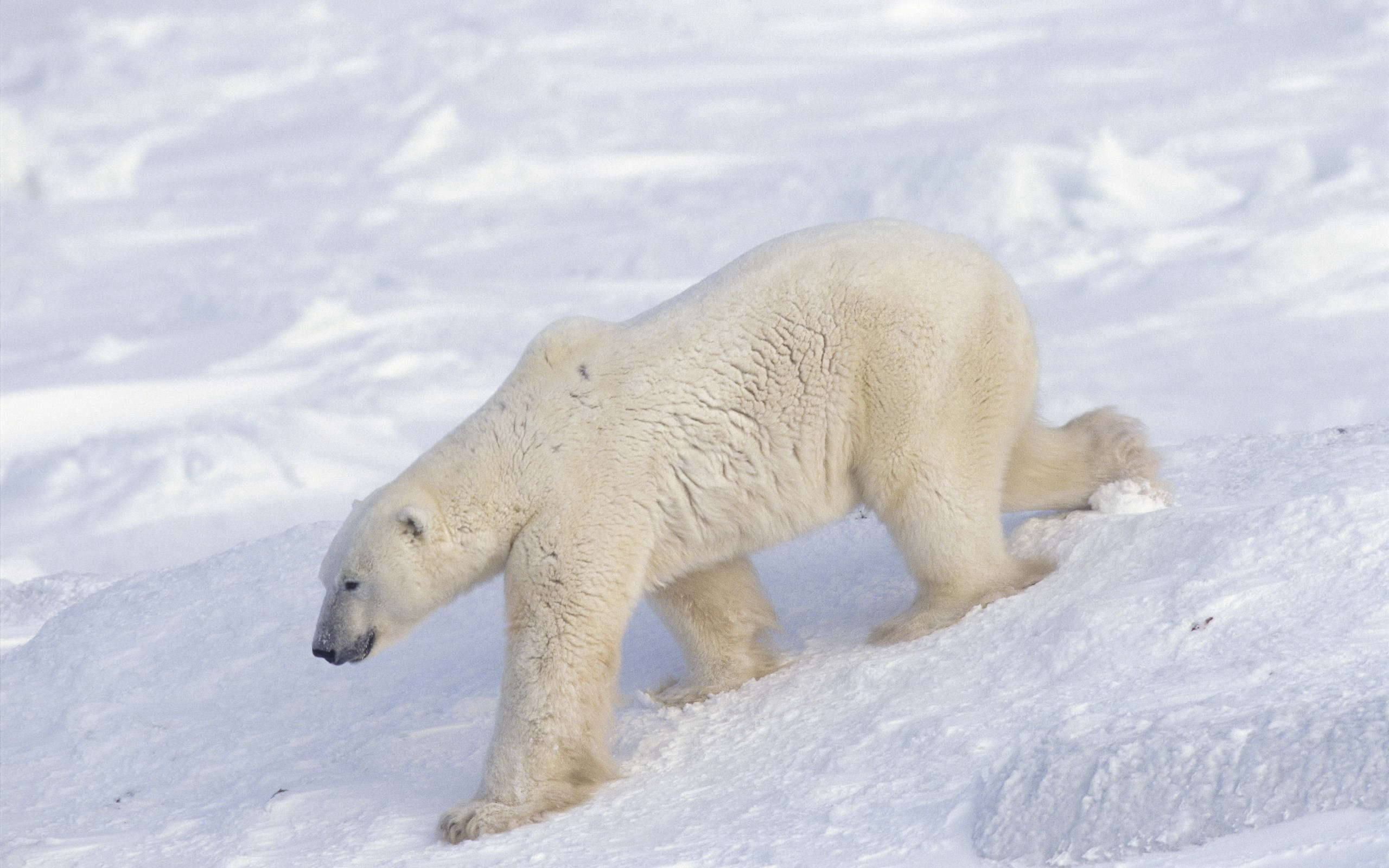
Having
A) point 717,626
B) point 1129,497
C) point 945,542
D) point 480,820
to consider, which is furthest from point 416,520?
point 1129,497

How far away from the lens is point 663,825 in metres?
3.43

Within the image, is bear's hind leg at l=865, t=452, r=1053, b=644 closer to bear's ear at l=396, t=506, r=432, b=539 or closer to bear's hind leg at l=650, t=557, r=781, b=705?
bear's hind leg at l=650, t=557, r=781, b=705

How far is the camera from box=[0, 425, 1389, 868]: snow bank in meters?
2.77

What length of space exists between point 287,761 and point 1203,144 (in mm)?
13721

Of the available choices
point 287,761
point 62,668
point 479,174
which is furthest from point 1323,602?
point 479,174

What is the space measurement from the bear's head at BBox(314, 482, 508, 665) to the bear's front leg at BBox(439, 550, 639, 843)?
0.69 ft

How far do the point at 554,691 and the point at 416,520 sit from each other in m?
0.61

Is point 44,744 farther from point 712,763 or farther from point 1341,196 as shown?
point 1341,196

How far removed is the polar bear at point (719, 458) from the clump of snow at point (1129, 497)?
52cm

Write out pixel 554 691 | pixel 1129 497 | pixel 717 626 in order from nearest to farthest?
pixel 554 691
pixel 717 626
pixel 1129 497

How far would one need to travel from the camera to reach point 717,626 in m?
4.40

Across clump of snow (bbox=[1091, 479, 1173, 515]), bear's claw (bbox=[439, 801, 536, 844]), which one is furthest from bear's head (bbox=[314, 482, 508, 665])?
clump of snow (bbox=[1091, 479, 1173, 515])

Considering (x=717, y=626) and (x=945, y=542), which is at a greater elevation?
(x=945, y=542)

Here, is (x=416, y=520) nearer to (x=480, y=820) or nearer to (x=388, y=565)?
(x=388, y=565)
